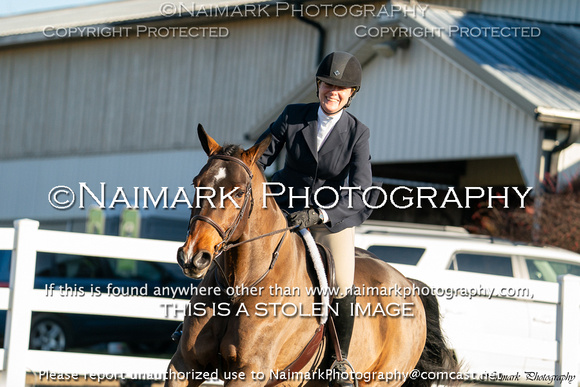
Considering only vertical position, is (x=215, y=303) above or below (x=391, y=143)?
below

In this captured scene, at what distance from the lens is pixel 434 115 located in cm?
1531

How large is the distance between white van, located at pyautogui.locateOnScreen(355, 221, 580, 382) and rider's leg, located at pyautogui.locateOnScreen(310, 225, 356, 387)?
9.11 feet

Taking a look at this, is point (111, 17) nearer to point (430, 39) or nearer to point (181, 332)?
point (430, 39)

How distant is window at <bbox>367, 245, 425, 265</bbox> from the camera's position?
9.99 m

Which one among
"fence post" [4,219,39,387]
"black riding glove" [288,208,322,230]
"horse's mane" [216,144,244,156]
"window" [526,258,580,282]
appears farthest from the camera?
"window" [526,258,580,282]

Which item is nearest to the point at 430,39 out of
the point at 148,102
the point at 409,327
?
the point at 409,327

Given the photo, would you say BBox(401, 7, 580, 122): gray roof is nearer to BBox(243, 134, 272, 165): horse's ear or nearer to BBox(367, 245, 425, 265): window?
BBox(367, 245, 425, 265): window

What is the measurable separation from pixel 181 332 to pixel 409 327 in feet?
7.36

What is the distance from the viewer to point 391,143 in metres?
16.1

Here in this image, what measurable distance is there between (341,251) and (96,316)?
7577 mm

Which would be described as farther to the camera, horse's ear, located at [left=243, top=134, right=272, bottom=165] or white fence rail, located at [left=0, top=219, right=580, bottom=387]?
white fence rail, located at [left=0, top=219, right=580, bottom=387]

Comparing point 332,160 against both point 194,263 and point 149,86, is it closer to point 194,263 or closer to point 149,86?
point 194,263

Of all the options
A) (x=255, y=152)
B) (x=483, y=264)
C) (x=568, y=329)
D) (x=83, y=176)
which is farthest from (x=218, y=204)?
(x=83, y=176)

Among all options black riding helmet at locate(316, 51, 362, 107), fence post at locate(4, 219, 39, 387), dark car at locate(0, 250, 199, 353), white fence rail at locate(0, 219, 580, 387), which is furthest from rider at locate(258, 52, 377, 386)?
dark car at locate(0, 250, 199, 353)
